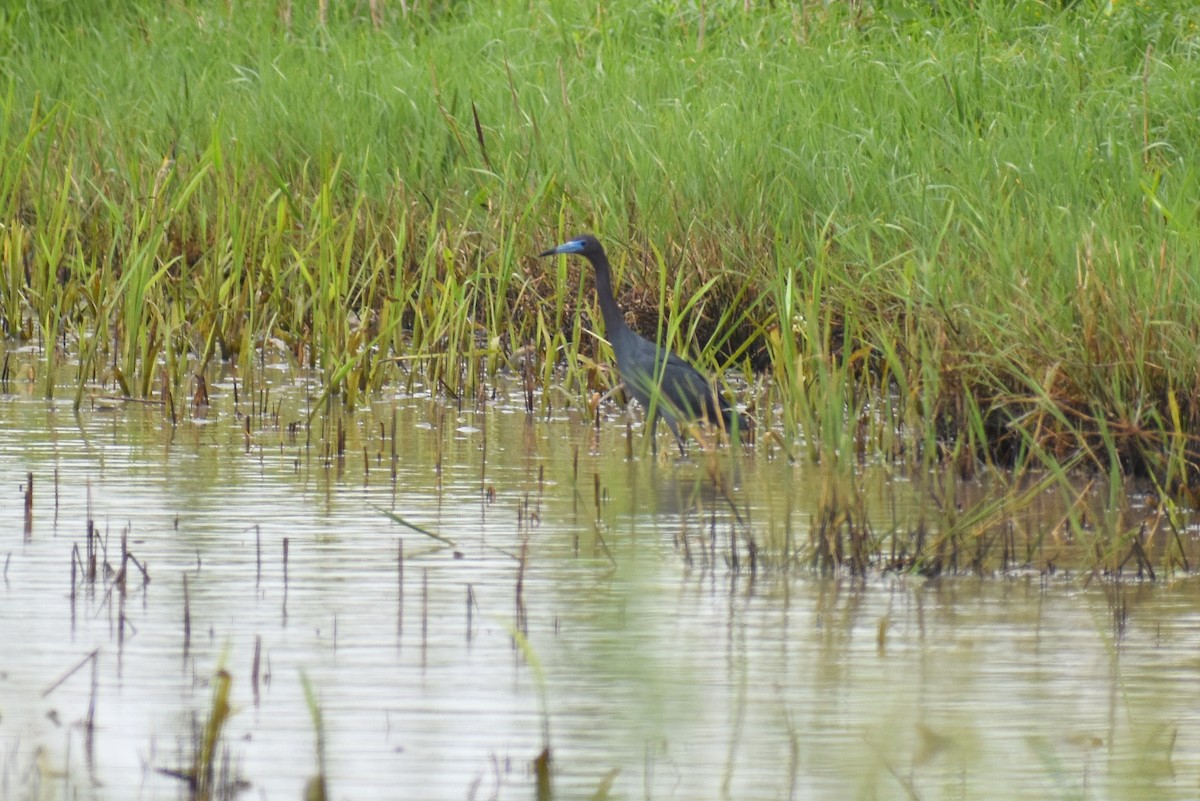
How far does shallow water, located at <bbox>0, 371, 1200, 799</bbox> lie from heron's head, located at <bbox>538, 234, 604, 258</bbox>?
4.52 feet

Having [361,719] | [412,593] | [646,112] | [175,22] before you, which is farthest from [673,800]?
[175,22]

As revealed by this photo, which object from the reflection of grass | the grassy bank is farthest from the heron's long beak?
the reflection of grass

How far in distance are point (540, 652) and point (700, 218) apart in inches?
158

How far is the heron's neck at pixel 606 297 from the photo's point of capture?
7.26 metres

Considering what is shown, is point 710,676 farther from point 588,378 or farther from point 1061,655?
point 588,378

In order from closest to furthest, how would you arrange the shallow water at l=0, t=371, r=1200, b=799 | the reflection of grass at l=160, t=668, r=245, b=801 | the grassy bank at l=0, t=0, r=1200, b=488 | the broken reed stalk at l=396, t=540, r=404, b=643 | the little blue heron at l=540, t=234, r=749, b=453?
the reflection of grass at l=160, t=668, r=245, b=801 < the shallow water at l=0, t=371, r=1200, b=799 < the broken reed stalk at l=396, t=540, r=404, b=643 < the grassy bank at l=0, t=0, r=1200, b=488 < the little blue heron at l=540, t=234, r=749, b=453

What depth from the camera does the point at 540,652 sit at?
13.4 ft

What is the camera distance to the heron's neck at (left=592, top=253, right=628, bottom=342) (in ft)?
23.8

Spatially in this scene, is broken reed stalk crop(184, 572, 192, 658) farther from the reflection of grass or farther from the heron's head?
the heron's head

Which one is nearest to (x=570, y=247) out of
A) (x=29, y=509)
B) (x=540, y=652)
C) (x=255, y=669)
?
(x=29, y=509)

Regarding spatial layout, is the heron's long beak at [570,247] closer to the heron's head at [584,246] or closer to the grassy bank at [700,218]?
the heron's head at [584,246]

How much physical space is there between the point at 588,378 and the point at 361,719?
4.32m

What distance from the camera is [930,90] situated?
8961 millimetres

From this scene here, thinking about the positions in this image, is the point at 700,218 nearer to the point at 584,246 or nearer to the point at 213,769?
the point at 584,246
